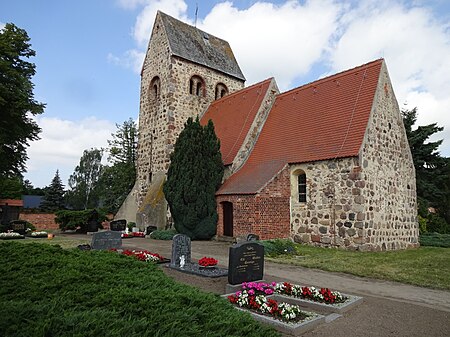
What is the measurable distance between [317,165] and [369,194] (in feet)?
7.49

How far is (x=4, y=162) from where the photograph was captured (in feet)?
62.4

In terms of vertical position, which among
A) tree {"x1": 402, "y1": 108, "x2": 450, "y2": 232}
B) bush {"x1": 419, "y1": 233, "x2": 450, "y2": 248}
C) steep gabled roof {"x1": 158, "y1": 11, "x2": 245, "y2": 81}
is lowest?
bush {"x1": 419, "y1": 233, "x2": 450, "y2": 248}

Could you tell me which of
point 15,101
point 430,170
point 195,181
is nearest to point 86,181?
point 15,101

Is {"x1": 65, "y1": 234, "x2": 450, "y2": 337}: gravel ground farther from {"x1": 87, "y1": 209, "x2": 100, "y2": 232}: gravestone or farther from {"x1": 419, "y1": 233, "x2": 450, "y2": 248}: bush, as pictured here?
{"x1": 87, "y1": 209, "x2": 100, "y2": 232}: gravestone

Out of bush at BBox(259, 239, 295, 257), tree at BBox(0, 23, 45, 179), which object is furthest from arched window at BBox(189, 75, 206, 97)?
bush at BBox(259, 239, 295, 257)

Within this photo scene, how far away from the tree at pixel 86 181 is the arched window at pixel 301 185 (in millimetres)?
A: 42127

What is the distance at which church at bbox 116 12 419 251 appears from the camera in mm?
12844

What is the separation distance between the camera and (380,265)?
31.4 feet

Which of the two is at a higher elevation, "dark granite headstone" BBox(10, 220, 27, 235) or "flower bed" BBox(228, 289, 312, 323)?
"dark granite headstone" BBox(10, 220, 27, 235)

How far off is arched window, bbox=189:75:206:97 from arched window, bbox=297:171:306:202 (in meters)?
→ 10.8

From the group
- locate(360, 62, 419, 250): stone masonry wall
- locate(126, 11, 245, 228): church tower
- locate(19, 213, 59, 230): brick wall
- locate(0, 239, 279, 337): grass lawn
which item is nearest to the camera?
locate(0, 239, 279, 337): grass lawn

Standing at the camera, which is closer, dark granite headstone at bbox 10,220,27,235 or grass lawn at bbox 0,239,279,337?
grass lawn at bbox 0,239,279,337

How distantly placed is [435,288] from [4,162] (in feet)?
68.9

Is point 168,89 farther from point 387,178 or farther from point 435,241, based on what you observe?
point 435,241
